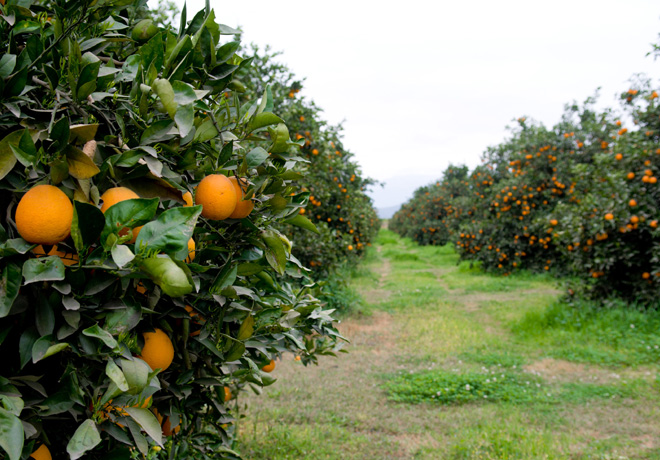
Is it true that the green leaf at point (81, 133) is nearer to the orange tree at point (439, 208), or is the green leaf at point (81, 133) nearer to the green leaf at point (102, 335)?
the green leaf at point (102, 335)

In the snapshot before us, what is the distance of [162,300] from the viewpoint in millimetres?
972

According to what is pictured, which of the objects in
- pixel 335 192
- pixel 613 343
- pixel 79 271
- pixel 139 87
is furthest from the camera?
pixel 335 192

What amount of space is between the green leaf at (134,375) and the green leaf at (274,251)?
39cm

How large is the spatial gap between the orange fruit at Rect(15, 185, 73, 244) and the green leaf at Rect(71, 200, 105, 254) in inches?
1.6

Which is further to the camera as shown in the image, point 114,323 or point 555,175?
point 555,175

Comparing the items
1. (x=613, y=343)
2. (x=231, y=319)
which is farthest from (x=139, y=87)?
(x=613, y=343)

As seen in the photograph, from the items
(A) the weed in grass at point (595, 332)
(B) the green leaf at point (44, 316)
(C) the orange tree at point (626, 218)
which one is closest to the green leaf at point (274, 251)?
(B) the green leaf at point (44, 316)

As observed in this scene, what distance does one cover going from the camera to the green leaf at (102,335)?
2.35 ft

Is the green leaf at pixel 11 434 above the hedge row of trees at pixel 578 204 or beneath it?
beneath

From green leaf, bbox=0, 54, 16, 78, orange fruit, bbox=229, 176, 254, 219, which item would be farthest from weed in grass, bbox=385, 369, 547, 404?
green leaf, bbox=0, 54, 16, 78

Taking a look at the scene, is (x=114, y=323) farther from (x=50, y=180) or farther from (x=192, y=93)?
(x=192, y=93)

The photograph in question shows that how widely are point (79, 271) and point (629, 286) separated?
22.2ft

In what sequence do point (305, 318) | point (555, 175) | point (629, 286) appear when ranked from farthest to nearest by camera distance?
point (555, 175) → point (629, 286) → point (305, 318)

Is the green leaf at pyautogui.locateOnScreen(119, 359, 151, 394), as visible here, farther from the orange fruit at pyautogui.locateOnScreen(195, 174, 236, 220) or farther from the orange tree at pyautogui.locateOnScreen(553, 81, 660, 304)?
the orange tree at pyautogui.locateOnScreen(553, 81, 660, 304)
